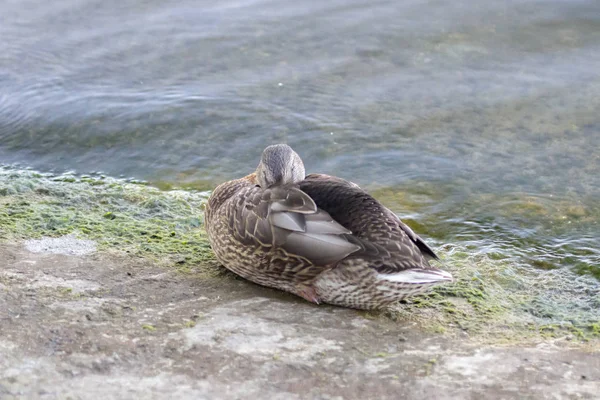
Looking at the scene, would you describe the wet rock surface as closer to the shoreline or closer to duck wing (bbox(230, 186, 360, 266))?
the shoreline

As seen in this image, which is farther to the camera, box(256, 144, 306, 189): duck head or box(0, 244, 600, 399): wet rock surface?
box(256, 144, 306, 189): duck head

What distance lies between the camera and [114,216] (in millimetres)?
6000

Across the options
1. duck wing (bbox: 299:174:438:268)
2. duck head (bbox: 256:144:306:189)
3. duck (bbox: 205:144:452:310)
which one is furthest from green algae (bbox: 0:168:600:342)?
duck head (bbox: 256:144:306:189)

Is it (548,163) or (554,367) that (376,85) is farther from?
(554,367)

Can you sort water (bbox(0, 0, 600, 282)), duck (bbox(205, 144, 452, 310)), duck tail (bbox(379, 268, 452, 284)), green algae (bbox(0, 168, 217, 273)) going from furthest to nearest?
water (bbox(0, 0, 600, 282)) < green algae (bbox(0, 168, 217, 273)) < duck (bbox(205, 144, 452, 310)) < duck tail (bbox(379, 268, 452, 284))

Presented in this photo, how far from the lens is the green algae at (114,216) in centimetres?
540

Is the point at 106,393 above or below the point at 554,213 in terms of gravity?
above

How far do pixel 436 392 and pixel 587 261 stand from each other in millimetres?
2757

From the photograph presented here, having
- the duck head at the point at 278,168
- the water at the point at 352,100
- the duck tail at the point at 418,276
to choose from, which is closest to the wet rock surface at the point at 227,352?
the duck tail at the point at 418,276

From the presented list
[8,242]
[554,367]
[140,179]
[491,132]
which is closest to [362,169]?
[491,132]

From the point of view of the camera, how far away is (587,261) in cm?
576

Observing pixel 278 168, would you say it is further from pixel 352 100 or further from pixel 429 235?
pixel 352 100

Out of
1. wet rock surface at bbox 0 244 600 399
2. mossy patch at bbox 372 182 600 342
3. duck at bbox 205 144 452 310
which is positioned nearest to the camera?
wet rock surface at bbox 0 244 600 399

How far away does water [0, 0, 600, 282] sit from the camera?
6945mm
